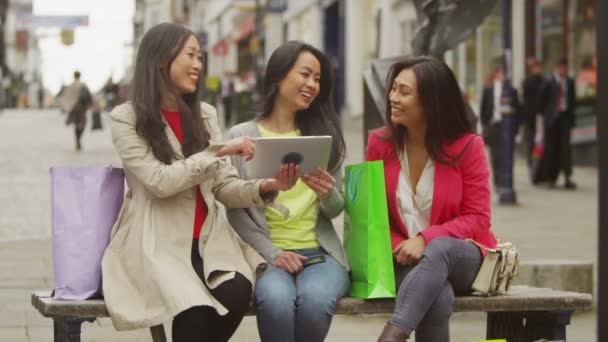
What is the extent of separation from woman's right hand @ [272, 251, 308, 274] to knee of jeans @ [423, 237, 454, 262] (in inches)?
18.3

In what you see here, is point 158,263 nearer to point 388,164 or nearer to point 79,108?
point 388,164

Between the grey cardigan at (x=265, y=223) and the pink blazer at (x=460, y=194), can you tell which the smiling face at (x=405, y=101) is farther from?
the grey cardigan at (x=265, y=223)

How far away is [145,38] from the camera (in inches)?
198

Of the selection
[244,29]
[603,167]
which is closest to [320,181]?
[603,167]

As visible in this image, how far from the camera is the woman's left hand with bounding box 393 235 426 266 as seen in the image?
498 centimetres

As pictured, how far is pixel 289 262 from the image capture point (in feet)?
16.4

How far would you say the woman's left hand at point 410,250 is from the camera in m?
4.98

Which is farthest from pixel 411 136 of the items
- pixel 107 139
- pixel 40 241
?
pixel 107 139

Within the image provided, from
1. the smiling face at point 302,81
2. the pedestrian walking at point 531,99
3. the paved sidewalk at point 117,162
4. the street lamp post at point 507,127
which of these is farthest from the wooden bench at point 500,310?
the pedestrian walking at point 531,99

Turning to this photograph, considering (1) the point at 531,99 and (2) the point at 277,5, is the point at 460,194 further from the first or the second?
(2) the point at 277,5

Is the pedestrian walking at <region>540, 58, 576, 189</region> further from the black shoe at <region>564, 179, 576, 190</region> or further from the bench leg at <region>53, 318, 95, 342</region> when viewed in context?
the bench leg at <region>53, 318, 95, 342</region>

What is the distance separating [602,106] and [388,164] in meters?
2.56

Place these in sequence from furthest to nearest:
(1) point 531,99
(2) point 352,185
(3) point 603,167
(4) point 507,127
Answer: (1) point 531,99 → (4) point 507,127 → (2) point 352,185 → (3) point 603,167

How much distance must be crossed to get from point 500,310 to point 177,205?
125 cm
